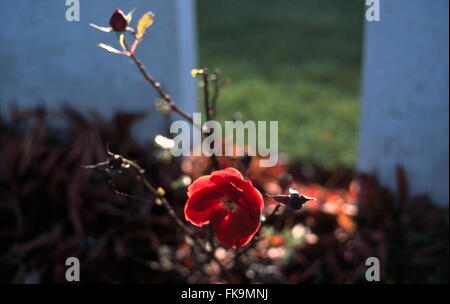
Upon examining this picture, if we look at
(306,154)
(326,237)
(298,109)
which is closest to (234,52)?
(298,109)

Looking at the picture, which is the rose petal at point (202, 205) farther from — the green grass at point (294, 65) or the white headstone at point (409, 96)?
the green grass at point (294, 65)

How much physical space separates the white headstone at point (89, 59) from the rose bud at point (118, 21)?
2.92 feet

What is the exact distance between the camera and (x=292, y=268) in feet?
6.77

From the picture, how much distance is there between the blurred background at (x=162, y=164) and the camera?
6.46 ft

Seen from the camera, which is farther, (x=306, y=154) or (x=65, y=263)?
(x=306, y=154)

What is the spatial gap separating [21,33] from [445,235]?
6.08 feet

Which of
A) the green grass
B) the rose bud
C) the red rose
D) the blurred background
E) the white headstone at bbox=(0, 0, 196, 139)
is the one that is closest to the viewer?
the red rose

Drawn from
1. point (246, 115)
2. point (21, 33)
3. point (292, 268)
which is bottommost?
point (292, 268)

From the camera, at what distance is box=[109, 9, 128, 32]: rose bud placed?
1252 mm

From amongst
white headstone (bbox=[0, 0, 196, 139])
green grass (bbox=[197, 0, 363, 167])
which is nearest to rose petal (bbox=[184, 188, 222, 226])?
white headstone (bbox=[0, 0, 196, 139])

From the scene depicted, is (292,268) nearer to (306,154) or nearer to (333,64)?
(306,154)

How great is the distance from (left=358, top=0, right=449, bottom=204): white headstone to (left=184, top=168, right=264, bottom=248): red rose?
118 centimetres

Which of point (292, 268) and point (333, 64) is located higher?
point (333, 64)

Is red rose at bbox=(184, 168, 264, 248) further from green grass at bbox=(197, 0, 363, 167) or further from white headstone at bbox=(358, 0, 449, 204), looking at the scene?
green grass at bbox=(197, 0, 363, 167)
